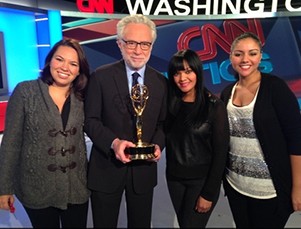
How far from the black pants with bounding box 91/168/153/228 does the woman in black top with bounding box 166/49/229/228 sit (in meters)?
0.19

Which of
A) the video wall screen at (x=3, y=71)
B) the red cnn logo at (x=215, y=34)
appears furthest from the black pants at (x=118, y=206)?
the red cnn logo at (x=215, y=34)

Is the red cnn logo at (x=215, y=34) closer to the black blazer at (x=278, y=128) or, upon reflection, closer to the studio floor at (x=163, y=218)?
the studio floor at (x=163, y=218)

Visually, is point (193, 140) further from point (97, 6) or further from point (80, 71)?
point (97, 6)

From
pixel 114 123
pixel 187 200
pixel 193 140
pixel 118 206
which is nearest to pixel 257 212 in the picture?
pixel 187 200

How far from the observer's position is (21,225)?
231cm

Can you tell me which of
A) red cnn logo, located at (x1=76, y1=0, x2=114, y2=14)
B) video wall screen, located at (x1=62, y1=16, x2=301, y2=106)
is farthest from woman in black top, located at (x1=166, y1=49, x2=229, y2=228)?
video wall screen, located at (x1=62, y1=16, x2=301, y2=106)

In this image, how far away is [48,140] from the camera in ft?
4.67

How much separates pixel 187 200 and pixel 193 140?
1.14ft

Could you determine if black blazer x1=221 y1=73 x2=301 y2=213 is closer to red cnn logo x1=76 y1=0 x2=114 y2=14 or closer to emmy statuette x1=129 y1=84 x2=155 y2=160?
emmy statuette x1=129 y1=84 x2=155 y2=160

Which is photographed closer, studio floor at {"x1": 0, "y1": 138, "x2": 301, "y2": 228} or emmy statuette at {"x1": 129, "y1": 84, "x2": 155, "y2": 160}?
emmy statuette at {"x1": 129, "y1": 84, "x2": 155, "y2": 160}

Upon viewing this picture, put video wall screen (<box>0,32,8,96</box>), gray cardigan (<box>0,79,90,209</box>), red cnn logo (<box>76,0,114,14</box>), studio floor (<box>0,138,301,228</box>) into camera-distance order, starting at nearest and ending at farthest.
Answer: gray cardigan (<box>0,79,90,209</box>) < studio floor (<box>0,138,301,228</box>) < video wall screen (<box>0,32,8,96</box>) < red cnn logo (<box>76,0,114,14</box>)

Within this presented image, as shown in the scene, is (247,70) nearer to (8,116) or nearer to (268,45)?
(8,116)

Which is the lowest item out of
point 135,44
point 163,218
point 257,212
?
point 163,218

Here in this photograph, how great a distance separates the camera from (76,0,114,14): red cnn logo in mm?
4223
